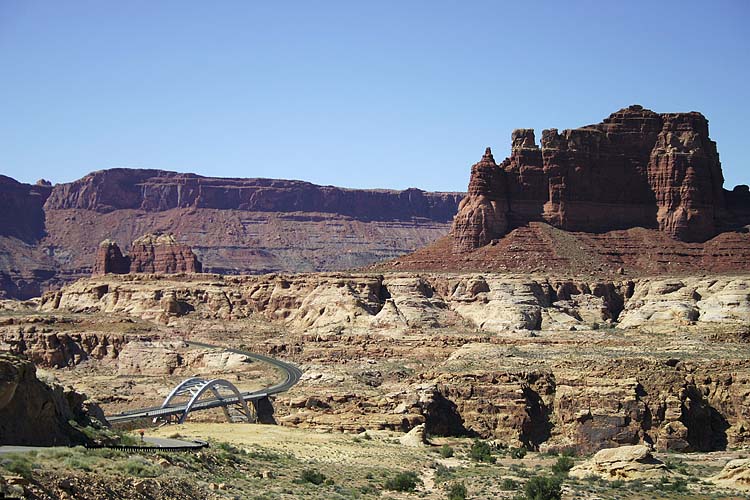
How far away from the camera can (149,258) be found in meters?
160

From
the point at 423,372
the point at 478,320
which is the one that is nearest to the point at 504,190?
the point at 478,320

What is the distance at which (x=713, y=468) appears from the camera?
5800 centimetres

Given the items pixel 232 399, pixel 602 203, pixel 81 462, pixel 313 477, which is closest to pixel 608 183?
pixel 602 203

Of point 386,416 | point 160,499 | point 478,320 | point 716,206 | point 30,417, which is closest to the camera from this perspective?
point 160,499

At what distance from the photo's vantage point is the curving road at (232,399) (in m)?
70.2

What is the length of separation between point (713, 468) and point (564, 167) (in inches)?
2293

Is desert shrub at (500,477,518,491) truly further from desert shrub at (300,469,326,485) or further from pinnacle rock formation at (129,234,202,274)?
pinnacle rock formation at (129,234,202,274)

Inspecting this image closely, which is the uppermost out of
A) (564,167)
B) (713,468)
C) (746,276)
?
(564,167)

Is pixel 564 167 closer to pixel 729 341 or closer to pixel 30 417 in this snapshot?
pixel 729 341

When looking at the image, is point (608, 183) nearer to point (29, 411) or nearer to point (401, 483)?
point (401, 483)

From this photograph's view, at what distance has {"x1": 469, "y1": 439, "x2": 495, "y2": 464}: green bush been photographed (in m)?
60.5

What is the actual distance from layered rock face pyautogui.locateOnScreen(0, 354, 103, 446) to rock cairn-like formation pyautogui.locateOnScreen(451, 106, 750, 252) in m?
72.2

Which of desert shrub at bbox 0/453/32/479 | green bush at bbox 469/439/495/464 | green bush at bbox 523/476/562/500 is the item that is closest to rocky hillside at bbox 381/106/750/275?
green bush at bbox 469/439/495/464

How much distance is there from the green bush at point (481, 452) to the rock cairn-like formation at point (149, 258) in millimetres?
95820
